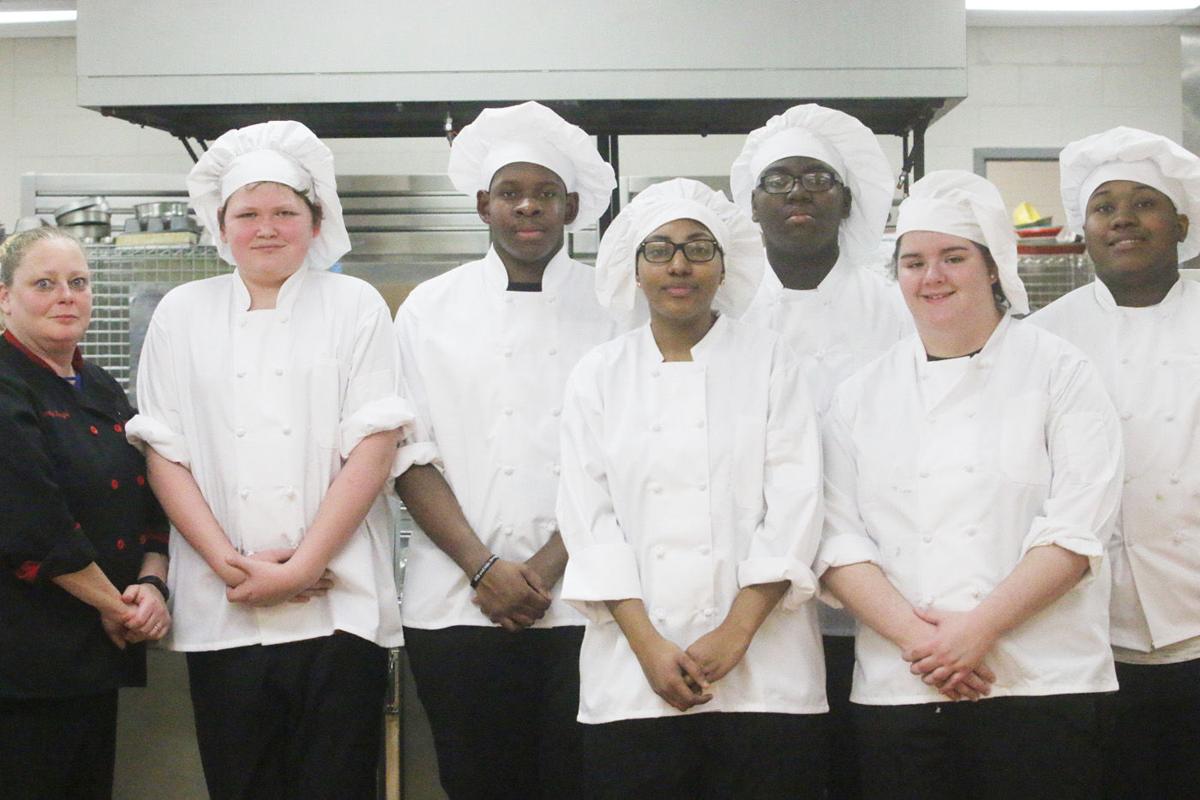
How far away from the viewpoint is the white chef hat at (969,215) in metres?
2.01

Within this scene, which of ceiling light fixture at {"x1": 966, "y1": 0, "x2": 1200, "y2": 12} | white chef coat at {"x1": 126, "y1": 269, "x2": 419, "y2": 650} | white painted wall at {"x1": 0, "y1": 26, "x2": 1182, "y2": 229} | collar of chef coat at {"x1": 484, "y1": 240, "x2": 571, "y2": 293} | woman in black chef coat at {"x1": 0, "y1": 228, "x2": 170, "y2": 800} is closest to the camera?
woman in black chef coat at {"x1": 0, "y1": 228, "x2": 170, "y2": 800}

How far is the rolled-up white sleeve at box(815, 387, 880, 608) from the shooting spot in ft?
6.51

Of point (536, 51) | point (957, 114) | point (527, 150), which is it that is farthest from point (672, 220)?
point (957, 114)

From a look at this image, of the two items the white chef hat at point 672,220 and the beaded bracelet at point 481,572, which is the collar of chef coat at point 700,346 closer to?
the white chef hat at point 672,220

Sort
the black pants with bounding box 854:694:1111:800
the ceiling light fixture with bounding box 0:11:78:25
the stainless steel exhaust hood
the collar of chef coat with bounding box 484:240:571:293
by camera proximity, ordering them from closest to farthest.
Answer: the black pants with bounding box 854:694:1111:800
the collar of chef coat with bounding box 484:240:571:293
the stainless steel exhaust hood
the ceiling light fixture with bounding box 0:11:78:25

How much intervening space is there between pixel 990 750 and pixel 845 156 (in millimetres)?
1201

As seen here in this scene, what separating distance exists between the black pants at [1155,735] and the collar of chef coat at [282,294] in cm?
168

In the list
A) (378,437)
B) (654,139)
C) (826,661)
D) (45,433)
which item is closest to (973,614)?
(826,661)

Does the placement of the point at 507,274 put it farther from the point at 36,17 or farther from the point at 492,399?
the point at 36,17

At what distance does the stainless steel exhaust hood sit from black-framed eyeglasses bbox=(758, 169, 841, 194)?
983 millimetres

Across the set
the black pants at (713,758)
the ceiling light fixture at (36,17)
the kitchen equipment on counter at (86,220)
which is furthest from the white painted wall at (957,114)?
the black pants at (713,758)

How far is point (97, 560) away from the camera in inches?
84.2

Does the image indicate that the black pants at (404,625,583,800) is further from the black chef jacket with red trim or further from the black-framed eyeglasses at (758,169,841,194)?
the black-framed eyeglasses at (758,169,841,194)

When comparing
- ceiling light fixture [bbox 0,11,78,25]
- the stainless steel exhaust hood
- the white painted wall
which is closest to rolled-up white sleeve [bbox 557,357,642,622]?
the stainless steel exhaust hood
